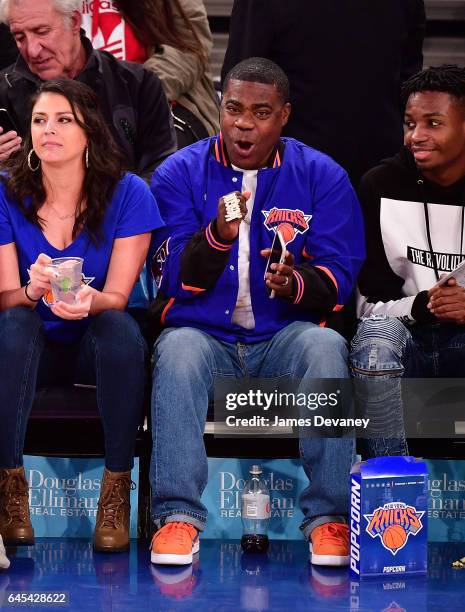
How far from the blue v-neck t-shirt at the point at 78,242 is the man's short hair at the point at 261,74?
50 cm

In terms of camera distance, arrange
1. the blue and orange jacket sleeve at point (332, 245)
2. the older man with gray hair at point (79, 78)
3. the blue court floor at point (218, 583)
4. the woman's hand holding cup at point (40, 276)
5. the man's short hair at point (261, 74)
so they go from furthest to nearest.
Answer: the older man with gray hair at point (79, 78), the man's short hair at point (261, 74), the blue and orange jacket sleeve at point (332, 245), the woman's hand holding cup at point (40, 276), the blue court floor at point (218, 583)

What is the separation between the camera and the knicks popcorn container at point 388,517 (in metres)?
3.21

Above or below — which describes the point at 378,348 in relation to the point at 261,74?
below

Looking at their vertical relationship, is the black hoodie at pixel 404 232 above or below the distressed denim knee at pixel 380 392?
above

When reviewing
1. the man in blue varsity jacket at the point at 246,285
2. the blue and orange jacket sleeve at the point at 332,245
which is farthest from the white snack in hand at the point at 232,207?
the blue and orange jacket sleeve at the point at 332,245

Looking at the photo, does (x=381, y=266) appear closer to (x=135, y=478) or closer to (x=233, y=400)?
(x=233, y=400)

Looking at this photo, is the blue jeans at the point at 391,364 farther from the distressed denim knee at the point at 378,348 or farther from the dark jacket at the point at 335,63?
the dark jacket at the point at 335,63

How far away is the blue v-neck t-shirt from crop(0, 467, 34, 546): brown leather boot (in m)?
0.45

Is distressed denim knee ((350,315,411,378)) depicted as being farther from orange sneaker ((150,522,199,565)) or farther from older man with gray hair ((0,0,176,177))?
older man with gray hair ((0,0,176,177))

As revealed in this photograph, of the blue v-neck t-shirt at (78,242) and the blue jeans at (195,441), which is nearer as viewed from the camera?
the blue jeans at (195,441)

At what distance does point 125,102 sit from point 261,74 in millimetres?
684

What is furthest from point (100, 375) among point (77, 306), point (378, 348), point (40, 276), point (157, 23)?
point (157, 23)

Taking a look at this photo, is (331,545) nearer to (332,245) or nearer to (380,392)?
(380,392)

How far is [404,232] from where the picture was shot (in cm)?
379
